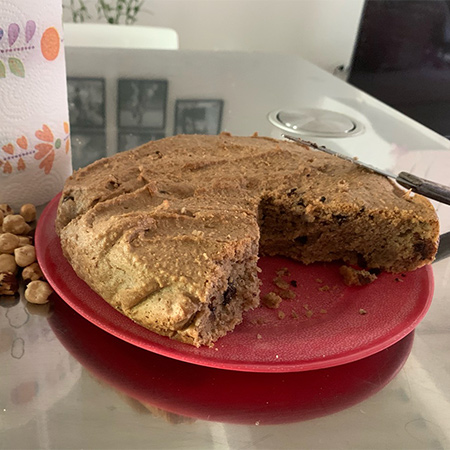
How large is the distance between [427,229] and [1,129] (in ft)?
3.87

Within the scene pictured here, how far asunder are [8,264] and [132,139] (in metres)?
1.10

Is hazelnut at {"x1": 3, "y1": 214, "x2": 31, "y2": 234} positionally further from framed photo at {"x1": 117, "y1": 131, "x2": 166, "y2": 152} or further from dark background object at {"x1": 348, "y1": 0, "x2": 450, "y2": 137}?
dark background object at {"x1": 348, "y1": 0, "x2": 450, "y2": 137}

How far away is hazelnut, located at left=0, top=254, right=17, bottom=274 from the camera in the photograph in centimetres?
123

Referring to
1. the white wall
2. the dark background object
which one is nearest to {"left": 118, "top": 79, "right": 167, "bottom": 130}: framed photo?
the white wall

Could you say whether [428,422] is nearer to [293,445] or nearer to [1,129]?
[293,445]

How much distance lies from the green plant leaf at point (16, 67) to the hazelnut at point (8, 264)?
1.52ft

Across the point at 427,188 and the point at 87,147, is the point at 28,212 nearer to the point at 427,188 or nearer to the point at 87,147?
the point at 87,147

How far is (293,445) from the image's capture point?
96 cm

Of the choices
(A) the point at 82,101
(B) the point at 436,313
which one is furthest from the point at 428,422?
(A) the point at 82,101

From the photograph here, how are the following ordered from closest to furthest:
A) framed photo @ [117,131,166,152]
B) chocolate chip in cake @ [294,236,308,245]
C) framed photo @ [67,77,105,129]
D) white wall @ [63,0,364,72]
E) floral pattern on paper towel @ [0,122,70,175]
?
floral pattern on paper towel @ [0,122,70,175], chocolate chip in cake @ [294,236,308,245], framed photo @ [117,131,166,152], framed photo @ [67,77,105,129], white wall @ [63,0,364,72]

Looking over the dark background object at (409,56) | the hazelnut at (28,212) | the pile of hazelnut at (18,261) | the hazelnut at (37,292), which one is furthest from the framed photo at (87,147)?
the dark background object at (409,56)

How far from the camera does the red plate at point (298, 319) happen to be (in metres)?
1.04

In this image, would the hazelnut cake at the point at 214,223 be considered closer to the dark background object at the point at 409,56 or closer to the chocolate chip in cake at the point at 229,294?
the chocolate chip in cake at the point at 229,294

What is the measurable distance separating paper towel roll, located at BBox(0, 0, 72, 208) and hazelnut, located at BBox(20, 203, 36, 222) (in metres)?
0.06
